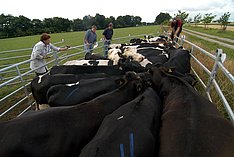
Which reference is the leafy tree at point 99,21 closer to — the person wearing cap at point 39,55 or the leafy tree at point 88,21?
the leafy tree at point 88,21

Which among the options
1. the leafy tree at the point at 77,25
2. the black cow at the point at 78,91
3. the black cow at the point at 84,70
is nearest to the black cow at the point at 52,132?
the black cow at the point at 78,91

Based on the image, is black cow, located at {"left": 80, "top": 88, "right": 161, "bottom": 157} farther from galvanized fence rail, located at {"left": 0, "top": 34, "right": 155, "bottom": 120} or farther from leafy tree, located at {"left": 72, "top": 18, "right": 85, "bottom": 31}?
leafy tree, located at {"left": 72, "top": 18, "right": 85, "bottom": 31}

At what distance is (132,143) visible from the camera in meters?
2.06

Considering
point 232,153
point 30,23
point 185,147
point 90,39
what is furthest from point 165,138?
point 30,23

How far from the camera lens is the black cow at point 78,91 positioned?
11.7ft

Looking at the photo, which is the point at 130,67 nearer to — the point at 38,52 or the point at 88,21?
the point at 38,52

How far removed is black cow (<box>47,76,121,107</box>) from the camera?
3557mm

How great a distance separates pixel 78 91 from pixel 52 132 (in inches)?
56.5

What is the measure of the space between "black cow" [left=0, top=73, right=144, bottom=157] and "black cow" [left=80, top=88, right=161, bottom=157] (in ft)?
0.88


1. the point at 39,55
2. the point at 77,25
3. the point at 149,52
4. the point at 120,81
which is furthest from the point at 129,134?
the point at 77,25

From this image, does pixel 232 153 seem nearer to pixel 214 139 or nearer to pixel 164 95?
pixel 214 139

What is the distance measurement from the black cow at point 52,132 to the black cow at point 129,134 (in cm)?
27

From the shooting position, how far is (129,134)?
215cm

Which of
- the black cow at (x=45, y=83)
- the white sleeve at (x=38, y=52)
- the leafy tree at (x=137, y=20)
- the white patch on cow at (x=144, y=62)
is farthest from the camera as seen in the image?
the leafy tree at (x=137, y=20)
